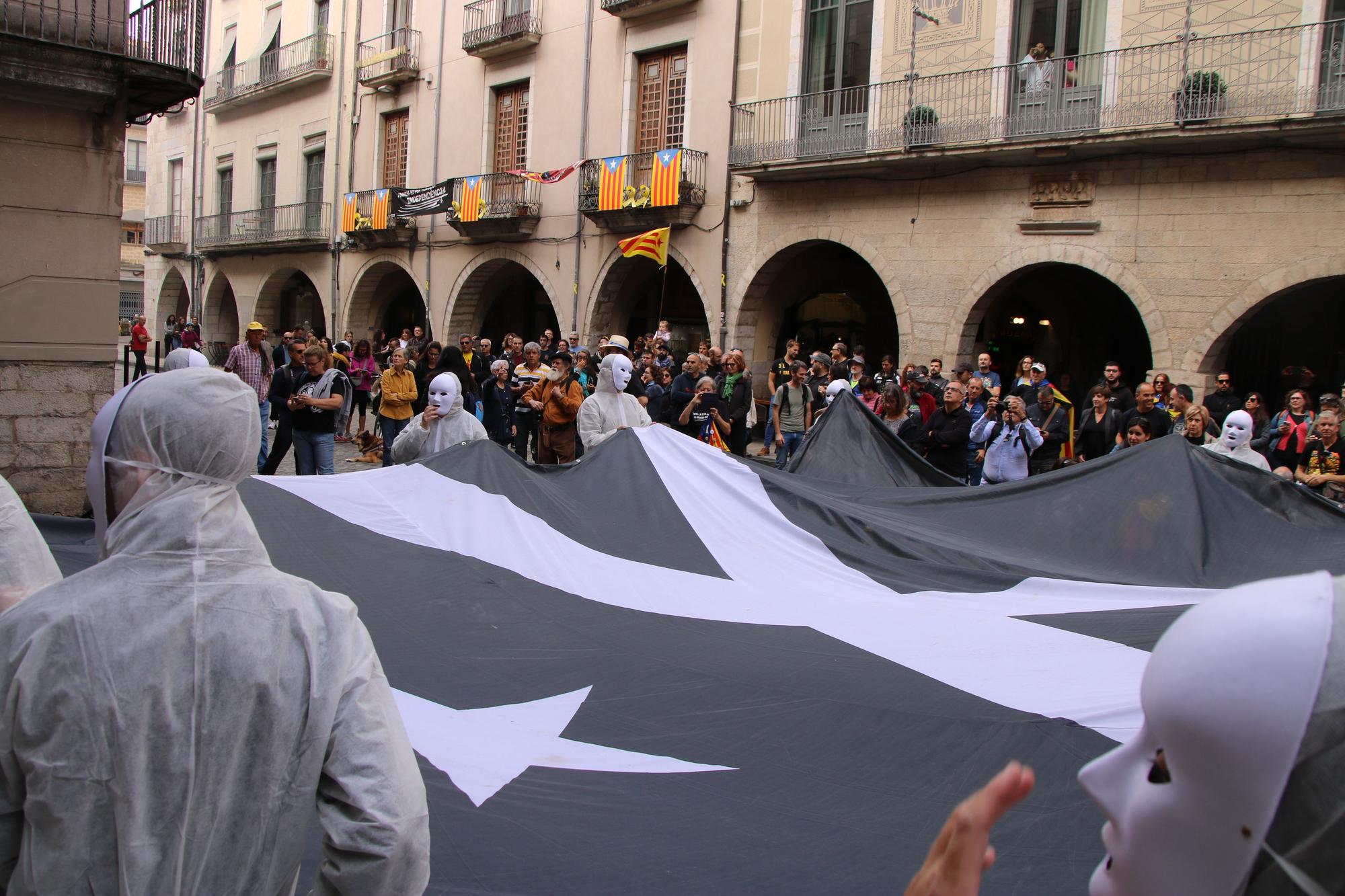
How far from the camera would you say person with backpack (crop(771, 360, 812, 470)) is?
11477mm

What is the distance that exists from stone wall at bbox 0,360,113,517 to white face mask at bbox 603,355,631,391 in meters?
4.10

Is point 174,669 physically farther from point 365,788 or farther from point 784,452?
point 784,452

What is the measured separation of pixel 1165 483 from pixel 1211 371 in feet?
26.9

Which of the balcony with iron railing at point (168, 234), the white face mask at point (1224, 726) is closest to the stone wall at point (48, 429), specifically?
the white face mask at point (1224, 726)

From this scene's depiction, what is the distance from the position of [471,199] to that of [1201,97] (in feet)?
44.8

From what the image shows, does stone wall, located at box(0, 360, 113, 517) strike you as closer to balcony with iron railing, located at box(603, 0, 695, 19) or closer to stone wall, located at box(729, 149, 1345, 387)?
stone wall, located at box(729, 149, 1345, 387)

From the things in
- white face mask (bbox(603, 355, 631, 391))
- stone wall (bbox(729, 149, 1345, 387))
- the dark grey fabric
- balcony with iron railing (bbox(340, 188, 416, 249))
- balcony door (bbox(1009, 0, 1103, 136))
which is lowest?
the dark grey fabric

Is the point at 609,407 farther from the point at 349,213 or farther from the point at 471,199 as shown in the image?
the point at 349,213

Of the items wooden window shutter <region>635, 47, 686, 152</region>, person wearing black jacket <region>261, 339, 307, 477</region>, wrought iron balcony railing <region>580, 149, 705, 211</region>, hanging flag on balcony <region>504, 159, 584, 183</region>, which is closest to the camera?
person wearing black jacket <region>261, 339, 307, 477</region>

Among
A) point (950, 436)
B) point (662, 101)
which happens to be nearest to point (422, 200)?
point (662, 101)

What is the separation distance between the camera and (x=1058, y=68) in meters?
13.9

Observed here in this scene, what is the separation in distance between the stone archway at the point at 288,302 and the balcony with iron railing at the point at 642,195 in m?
10.6

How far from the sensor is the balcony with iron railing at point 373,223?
2384cm

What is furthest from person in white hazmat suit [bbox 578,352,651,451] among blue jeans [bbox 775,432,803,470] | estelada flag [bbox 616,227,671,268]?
estelada flag [bbox 616,227,671,268]
